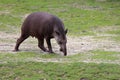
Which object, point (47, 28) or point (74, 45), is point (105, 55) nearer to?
point (47, 28)

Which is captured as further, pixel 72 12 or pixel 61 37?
pixel 72 12

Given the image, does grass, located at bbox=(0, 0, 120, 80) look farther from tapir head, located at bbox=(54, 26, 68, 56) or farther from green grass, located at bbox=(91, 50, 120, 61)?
tapir head, located at bbox=(54, 26, 68, 56)

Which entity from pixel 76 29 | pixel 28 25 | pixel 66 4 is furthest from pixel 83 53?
pixel 66 4

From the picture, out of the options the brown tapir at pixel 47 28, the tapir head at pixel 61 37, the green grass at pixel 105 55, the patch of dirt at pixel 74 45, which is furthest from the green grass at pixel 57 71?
the patch of dirt at pixel 74 45

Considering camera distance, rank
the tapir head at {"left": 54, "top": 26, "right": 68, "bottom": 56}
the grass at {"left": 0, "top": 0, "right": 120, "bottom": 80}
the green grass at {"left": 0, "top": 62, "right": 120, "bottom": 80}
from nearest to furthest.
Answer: the green grass at {"left": 0, "top": 62, "right": 120, "bottom": 80}
the grass at {"left": 0, "top": 0, "right": 120, "bottom": 80}
the tapir head at {"left": 54, "top": 26, "right": 68, "bottom": 56}

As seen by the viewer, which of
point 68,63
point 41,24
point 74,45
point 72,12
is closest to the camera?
point 68,63

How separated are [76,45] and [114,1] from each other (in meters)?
20.0

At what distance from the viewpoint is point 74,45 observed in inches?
794

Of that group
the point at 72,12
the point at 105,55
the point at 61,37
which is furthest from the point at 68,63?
the point at 72,12

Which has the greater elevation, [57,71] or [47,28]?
[47,28]

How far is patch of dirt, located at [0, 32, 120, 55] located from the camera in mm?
18453

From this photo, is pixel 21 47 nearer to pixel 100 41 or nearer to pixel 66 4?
pixel 100 41

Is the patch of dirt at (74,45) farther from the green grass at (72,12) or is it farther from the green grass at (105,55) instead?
the green grass at (72,12)

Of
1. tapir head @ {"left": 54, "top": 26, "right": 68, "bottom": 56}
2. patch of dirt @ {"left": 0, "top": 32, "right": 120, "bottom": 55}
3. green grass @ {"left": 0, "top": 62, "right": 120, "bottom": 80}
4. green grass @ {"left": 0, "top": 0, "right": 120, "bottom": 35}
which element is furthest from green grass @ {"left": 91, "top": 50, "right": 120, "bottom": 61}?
green grass @ {"left": 0, "top": 0, "right": 120, "bottom": 35}
